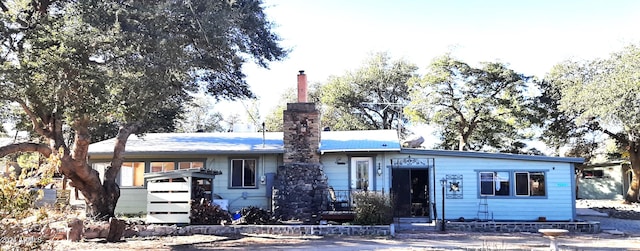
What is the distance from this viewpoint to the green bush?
14438mm

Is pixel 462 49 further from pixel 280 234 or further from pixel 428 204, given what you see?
pixel 280 234

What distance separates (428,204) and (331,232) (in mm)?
4758

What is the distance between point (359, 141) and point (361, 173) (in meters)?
1.29

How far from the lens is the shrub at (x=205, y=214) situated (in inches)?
581

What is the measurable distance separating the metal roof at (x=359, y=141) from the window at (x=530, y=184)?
154 inches

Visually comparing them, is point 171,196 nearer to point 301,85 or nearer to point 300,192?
point 300,192

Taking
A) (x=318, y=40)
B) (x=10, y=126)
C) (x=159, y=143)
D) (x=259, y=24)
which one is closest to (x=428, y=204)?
(x=318, y=40)

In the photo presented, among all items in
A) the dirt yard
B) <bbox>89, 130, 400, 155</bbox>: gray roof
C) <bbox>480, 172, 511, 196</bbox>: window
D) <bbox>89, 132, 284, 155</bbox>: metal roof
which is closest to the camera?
the dirt yard

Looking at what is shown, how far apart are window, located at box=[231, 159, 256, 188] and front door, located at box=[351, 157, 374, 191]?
3.30 metres

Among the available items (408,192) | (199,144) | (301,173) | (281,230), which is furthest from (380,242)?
(199,144)

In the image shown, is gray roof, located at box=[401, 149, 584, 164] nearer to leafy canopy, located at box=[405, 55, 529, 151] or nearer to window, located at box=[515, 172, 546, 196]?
window, located at box=[515, 172, 546, 196]

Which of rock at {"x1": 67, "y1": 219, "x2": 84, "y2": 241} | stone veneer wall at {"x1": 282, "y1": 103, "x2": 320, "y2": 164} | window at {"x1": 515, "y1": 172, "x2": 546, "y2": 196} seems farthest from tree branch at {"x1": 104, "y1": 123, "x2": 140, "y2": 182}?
window at {"x1": 515, "y1": 172, "x2": 546, "y2": 196}

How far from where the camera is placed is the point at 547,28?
56.0 feet

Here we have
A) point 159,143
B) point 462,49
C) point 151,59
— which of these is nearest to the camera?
point 151,59
